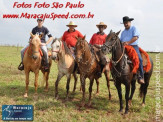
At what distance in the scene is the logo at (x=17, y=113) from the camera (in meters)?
4.64

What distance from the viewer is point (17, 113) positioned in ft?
16.3

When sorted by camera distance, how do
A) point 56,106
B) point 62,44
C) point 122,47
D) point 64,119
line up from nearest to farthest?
point 64,119, point 122,47, point 56,106, point 62,44

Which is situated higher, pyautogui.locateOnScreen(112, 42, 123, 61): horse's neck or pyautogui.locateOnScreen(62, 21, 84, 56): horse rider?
pyautogui.locateOnScreen(62, 21, 84, 56): horse rider

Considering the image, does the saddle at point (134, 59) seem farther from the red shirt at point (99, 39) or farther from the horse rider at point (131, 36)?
the red shirt at point (99, 39)

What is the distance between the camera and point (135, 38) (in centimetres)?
522

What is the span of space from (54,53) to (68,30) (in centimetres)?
191

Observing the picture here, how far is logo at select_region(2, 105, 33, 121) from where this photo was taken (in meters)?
4.64

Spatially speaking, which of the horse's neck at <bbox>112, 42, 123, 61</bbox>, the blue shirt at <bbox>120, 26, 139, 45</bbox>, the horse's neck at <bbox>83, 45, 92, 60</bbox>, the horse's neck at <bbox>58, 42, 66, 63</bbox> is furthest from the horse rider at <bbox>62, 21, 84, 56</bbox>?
the horse's neck at <bbox>112, 42, 123, 61</bbox>

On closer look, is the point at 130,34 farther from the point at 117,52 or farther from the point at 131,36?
the point at 117,52

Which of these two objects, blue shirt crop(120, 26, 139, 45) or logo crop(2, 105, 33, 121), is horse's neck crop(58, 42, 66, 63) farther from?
blue shirt crop(120, 26, 139, 45)

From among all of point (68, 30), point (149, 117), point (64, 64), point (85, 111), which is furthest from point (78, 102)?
point (68, 30)

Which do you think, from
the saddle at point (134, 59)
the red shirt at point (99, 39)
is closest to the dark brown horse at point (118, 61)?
the saddle at point (134, 59)

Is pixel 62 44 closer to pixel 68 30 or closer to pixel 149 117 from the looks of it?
pixel 68 30

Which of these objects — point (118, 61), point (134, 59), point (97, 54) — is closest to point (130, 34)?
point (134, 59)
